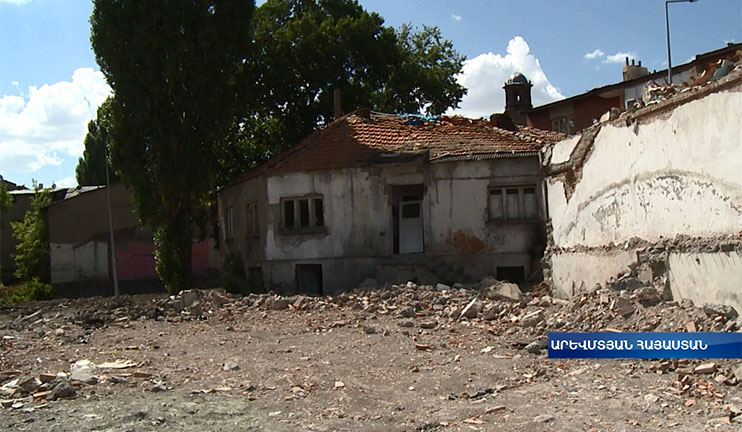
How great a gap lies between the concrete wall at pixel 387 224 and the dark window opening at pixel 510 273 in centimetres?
37

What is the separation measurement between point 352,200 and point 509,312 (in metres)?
8.58

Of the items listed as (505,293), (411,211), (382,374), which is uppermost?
(411,211)

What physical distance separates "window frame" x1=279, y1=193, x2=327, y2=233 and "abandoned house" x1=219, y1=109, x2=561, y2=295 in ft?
0.10

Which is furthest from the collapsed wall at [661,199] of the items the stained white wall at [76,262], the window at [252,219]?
the stained white wall at [76,262]

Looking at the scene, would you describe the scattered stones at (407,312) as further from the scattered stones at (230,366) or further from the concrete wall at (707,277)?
the concrete wall at (707,277)

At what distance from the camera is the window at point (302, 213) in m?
20.9

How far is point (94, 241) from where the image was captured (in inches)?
1270

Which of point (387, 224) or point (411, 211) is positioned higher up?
point (411, 211)

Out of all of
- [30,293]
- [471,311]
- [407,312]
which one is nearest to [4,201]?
[30,293]

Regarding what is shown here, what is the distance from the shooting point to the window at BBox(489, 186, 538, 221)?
19.5m

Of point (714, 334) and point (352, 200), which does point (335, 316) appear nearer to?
point (352, 200)

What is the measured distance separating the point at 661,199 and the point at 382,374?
16.5ft

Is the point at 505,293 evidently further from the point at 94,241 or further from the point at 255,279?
the point at 94,241

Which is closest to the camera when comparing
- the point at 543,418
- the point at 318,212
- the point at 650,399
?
the point at 543,418
